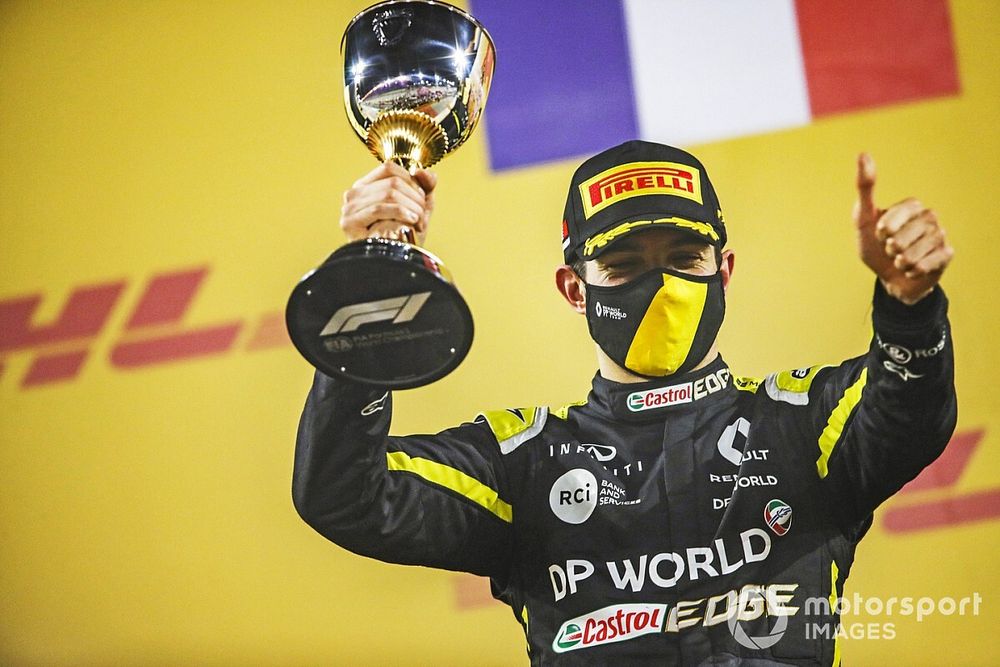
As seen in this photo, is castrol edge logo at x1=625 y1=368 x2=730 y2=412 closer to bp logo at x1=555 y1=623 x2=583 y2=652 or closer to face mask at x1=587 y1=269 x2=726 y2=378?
face mask at x1=587 y1=269 x2=726 y2=378

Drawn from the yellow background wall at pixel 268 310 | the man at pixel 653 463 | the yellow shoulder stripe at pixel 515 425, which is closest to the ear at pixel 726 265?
the man at pixel 653 463

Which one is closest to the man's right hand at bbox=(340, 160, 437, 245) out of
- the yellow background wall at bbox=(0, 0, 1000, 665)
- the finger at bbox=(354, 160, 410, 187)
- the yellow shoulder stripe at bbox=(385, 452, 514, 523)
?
the finger at bbox=(354, 160, 410, 187)

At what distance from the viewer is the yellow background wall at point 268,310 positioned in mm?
2549

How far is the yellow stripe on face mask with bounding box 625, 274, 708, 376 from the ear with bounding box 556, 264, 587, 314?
0.19m

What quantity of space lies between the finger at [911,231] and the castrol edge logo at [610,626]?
59cm

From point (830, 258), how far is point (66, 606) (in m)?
1.97

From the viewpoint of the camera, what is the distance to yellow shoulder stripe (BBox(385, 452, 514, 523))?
1.62m

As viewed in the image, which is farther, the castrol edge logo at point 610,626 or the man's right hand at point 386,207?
the castrol edge logo at point 610,626

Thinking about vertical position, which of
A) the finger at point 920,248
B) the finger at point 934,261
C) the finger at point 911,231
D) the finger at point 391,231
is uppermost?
the finger at point 391,231

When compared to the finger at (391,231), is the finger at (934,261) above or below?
below

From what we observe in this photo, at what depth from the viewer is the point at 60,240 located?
111 inches

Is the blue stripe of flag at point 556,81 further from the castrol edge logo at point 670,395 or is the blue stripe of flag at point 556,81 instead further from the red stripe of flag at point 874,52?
the castrol edge logo at point 670,395

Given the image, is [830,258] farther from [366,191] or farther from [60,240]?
[60,240]

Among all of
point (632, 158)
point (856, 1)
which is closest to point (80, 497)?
point (632, 158)
